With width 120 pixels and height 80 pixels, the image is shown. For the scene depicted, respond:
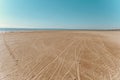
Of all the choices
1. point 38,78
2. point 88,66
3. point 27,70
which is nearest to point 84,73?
point 88,66

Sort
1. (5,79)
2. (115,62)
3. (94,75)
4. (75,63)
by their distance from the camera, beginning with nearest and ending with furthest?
(5,79)
(94,75)
(75,63)
(115,62)

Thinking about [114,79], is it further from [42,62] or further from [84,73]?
[42,62]

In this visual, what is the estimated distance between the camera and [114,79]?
483 cm

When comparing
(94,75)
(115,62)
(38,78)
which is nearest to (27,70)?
(38,78)

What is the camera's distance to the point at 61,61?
6.63 metres

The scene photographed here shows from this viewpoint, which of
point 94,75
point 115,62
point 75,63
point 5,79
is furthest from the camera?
point 115,62

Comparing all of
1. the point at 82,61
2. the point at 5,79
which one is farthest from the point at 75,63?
the point at 5,79

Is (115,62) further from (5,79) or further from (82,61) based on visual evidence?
(5,79)

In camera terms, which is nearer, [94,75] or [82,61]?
[94,75]

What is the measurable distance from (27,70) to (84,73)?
2.34m

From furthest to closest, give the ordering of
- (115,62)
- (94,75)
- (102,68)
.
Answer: (115,62) < (102,68) < (94,75)

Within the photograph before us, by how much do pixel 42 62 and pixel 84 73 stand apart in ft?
7.27

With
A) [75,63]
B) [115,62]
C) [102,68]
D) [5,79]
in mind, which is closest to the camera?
[5,79]

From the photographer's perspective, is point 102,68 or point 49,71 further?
point 102,68
